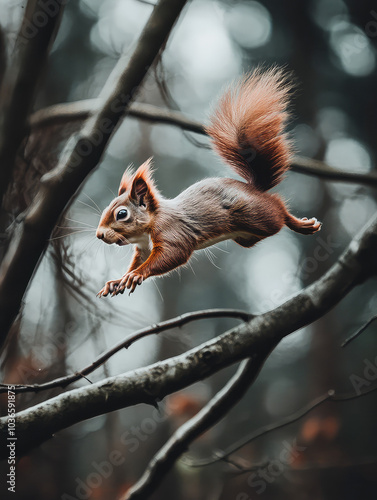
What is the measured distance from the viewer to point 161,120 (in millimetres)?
1089

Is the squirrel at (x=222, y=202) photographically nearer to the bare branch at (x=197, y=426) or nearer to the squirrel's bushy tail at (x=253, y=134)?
the squirrel's bushy tail at (x=253, y=134)

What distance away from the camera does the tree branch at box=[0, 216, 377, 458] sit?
812 millimetres

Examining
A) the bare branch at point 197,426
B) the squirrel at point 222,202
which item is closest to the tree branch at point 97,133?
the squirrel at point 222,202

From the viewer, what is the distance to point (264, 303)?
1.14 m

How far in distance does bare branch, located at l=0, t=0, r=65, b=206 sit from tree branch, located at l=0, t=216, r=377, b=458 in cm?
49

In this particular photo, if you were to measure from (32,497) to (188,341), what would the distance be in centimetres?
50

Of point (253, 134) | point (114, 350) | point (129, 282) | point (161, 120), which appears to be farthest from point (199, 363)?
point (161, 120)

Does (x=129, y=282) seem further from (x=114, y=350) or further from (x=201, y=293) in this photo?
(x=201, y=293)

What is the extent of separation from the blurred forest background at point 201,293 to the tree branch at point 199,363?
0.70 feet

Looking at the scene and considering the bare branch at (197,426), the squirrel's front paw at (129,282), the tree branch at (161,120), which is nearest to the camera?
the squirrel's front paw at (129,282)

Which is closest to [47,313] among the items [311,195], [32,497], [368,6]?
[32,497]

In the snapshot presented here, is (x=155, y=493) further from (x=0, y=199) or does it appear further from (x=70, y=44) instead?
(x=70, y=44)

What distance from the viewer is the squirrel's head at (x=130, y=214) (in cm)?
65

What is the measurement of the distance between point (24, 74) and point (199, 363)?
610 mm
